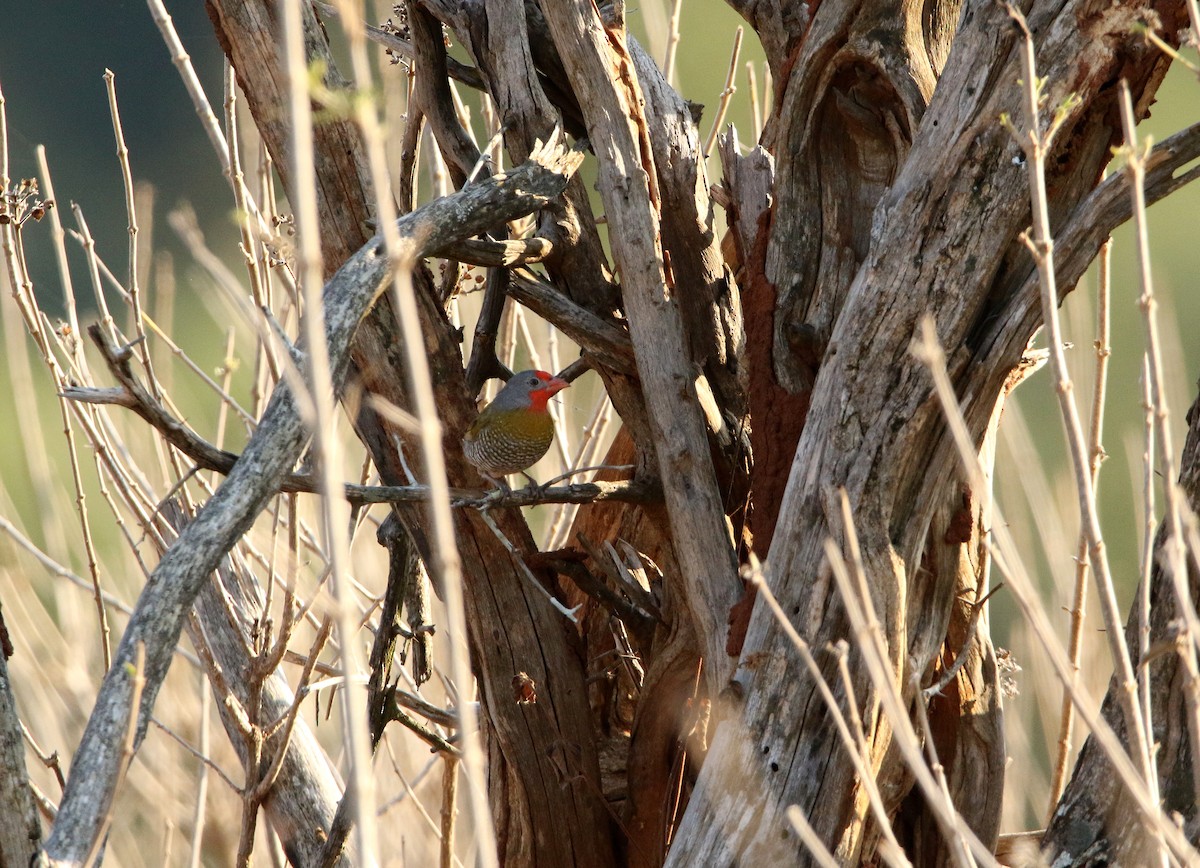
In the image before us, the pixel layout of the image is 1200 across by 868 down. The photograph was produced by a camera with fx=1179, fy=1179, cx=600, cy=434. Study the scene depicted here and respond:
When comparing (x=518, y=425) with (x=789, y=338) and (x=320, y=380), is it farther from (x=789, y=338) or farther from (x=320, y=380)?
(x=320, y=380)

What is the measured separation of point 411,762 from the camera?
3891mm

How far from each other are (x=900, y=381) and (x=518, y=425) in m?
1.45

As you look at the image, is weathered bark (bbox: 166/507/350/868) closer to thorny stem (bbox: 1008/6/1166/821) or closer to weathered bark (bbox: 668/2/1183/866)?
weathered bark (bbox: 668/2/1183/866)

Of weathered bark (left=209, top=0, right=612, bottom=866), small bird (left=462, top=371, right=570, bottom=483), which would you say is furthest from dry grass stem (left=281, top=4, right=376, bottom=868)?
small bird (left=462, top=371, right=570, bottom=483)

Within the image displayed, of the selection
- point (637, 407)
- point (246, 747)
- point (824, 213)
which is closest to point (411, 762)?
point (246, 747)

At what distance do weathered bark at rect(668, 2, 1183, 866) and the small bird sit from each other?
40.0 inches

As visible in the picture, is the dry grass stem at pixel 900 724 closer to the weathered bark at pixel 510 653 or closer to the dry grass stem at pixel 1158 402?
the dry grass stem at pixel 1158 402

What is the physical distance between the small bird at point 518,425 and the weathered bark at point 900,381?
1016mm

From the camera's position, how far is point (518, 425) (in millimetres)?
3371

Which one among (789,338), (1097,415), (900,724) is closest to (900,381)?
(789,338)

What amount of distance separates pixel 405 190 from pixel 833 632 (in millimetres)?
1510

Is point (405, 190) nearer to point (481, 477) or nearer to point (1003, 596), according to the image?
point (481, 477)

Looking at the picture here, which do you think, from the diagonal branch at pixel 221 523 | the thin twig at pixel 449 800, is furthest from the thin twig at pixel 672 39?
the thin twig at pixel 449 800

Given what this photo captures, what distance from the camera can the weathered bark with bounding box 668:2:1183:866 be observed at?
2.12 meters
